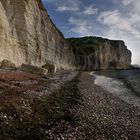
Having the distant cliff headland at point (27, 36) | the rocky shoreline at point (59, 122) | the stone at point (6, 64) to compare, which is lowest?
the rocky shoreline at point (59, 122)

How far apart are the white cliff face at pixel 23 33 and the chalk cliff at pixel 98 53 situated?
69.1 metres

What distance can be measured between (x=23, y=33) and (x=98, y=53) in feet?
358

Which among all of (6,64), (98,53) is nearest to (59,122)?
(6,64)

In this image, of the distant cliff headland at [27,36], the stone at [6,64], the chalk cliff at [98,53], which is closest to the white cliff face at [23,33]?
the distant cliff headland at [27,36]

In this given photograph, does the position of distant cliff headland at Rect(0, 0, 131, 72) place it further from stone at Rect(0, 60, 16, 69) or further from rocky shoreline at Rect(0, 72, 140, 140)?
rocky shoreline at Rect(0, 72, 140, 140)

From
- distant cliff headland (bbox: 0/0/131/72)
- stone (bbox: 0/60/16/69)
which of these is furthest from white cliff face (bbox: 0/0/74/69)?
stone (bbox: 0/60/16/69)

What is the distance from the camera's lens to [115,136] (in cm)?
1081

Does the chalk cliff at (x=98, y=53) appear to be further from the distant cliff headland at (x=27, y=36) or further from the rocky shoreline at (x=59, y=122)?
the rocky shoreline at (x=59, y=122)

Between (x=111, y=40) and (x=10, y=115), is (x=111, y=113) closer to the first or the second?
(x=10, y=115)

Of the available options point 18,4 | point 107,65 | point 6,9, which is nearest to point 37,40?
point 18,4

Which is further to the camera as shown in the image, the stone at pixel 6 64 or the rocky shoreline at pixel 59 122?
the stone at pixel 6 64

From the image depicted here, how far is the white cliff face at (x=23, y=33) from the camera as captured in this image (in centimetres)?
3902

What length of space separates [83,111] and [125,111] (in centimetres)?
334

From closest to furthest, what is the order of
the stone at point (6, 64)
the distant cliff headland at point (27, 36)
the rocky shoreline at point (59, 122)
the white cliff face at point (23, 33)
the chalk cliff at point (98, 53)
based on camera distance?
the rocky shoreline at point (59, 122) < the stone at point (6, 64) < the white cliff face at point (23, 33) < the distant cliff headland at point (27, 36) < the chalk cliff at point (98, 53)
